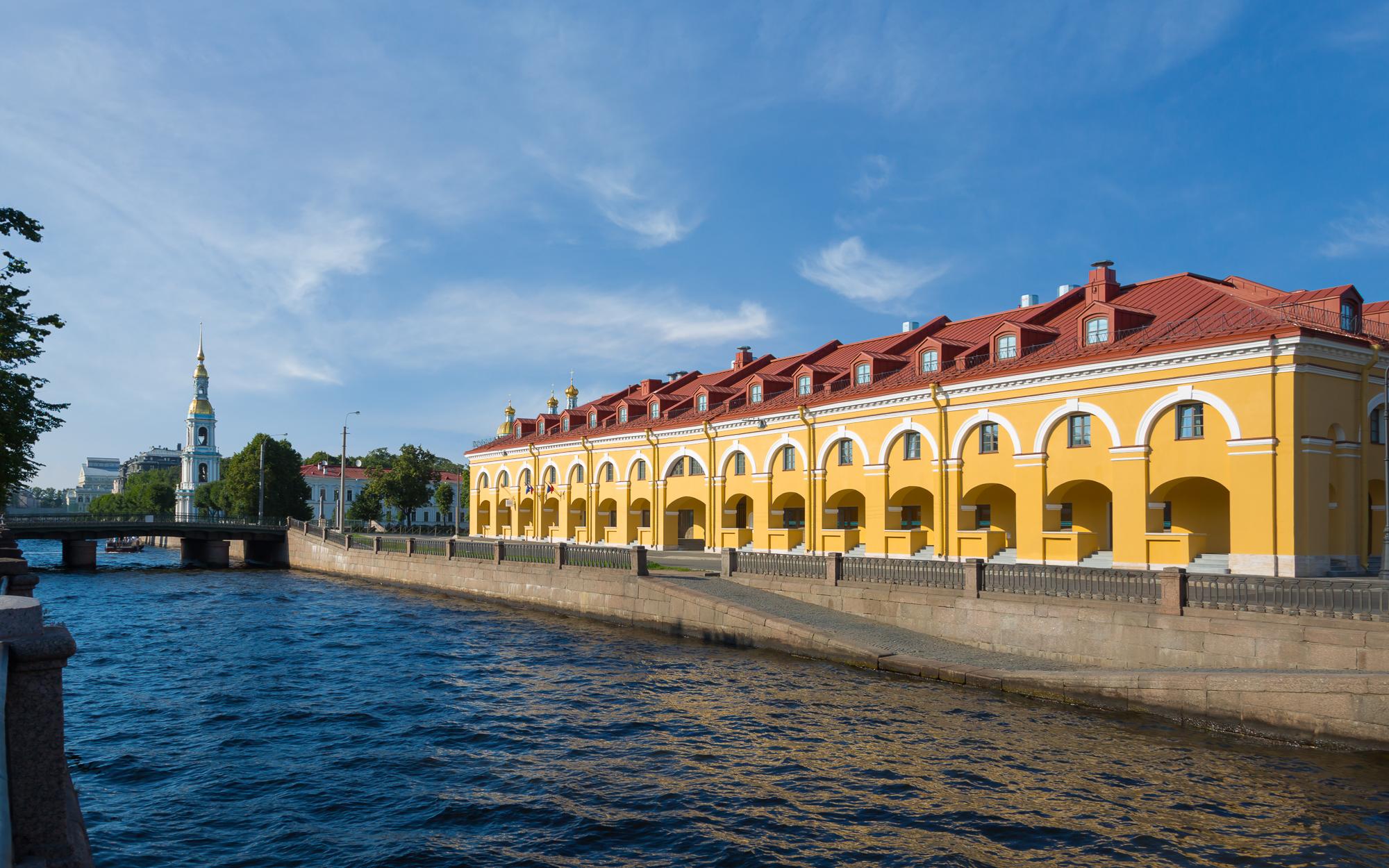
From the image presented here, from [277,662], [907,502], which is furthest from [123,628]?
[907,502]

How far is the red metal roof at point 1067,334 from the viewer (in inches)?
1025

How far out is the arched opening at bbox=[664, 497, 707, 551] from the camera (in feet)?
155

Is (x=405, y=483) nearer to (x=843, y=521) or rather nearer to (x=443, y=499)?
(x=443, y=499)

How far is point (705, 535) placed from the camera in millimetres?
45000

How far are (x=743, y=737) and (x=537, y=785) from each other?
388 cm

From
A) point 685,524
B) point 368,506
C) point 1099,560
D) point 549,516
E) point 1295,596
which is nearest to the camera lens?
point 1295,596

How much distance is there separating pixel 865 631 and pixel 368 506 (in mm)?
77838

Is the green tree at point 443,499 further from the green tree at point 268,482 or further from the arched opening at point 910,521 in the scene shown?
the arched opening at point 910,521

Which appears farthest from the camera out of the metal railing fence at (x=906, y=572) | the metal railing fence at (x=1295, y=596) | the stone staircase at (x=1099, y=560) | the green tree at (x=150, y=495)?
the green tree at (x=150, y=495)

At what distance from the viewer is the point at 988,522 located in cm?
3306

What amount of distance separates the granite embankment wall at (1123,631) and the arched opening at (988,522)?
9623mm

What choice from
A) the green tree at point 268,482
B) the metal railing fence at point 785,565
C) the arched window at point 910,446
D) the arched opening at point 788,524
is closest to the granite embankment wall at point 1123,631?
the metal railing fence at point 785,565

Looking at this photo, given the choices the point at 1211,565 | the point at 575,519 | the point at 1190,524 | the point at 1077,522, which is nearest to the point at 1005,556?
the point at 1077,522

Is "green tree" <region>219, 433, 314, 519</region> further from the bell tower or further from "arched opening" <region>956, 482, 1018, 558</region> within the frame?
"arched opening" <region>956, 482, 1018, 558</region>
